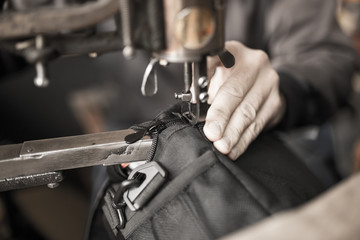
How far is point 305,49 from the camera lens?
3.52 feet

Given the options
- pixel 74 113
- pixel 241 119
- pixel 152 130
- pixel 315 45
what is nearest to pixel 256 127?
pixel 241 119

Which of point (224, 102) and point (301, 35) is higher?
point (224, 102)

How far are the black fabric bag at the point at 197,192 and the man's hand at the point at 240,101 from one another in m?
0.02

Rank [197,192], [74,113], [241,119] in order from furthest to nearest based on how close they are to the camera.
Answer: [74,113] → [241,119] → [197,192]

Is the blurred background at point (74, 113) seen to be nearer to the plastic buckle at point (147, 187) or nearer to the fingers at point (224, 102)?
the fingers at point (224, 102)

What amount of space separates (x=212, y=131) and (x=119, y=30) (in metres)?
0.15

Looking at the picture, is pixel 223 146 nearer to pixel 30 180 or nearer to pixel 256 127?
pixel 256 127

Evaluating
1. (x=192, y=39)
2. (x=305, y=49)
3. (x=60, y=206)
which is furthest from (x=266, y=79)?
(x=60, y=206)

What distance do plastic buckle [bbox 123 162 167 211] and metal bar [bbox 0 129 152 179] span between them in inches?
1.2

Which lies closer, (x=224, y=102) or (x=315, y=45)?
(x=224, y=102)

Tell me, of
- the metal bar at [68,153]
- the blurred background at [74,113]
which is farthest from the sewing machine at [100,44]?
the blurred background at [74,113]

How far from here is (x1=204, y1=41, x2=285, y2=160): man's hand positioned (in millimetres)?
441

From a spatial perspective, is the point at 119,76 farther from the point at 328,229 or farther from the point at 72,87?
the point at 328,229

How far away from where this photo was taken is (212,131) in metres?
0.43
